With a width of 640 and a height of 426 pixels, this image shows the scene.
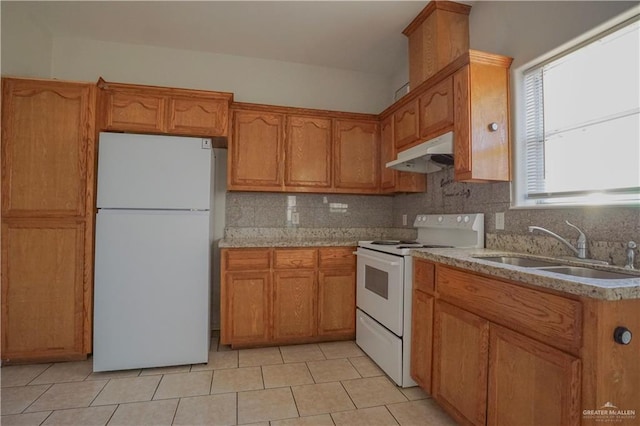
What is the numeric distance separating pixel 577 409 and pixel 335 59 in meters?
3.21

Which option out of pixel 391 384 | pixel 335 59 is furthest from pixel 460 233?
pixel 335 59

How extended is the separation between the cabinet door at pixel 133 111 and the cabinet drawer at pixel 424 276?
7.14 feet

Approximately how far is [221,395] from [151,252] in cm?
110

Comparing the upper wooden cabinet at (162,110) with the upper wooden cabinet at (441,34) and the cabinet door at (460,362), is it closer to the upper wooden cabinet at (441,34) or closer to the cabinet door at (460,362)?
the upper wooden cabinet at (441,34)

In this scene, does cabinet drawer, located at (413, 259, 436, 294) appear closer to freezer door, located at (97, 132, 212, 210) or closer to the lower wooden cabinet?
the lower wooden cabinet

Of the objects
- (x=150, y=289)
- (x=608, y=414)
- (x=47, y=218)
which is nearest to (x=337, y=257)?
(x=150, y=289)

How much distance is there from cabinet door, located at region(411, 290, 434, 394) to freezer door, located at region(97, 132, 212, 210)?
1.66 m

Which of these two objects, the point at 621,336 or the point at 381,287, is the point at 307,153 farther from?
the point at 621,336

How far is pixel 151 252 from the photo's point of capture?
7.50 feet

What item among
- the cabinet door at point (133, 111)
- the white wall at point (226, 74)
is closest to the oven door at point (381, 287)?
the white wall at point (226, 74)

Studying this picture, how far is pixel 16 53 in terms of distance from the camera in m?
2.42

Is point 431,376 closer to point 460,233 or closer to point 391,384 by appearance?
point 391,384

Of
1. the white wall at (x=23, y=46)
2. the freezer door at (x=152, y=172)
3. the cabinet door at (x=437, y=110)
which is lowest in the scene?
the freezer door at (x=152, y=172)

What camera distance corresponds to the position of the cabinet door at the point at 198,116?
2.51 meters
